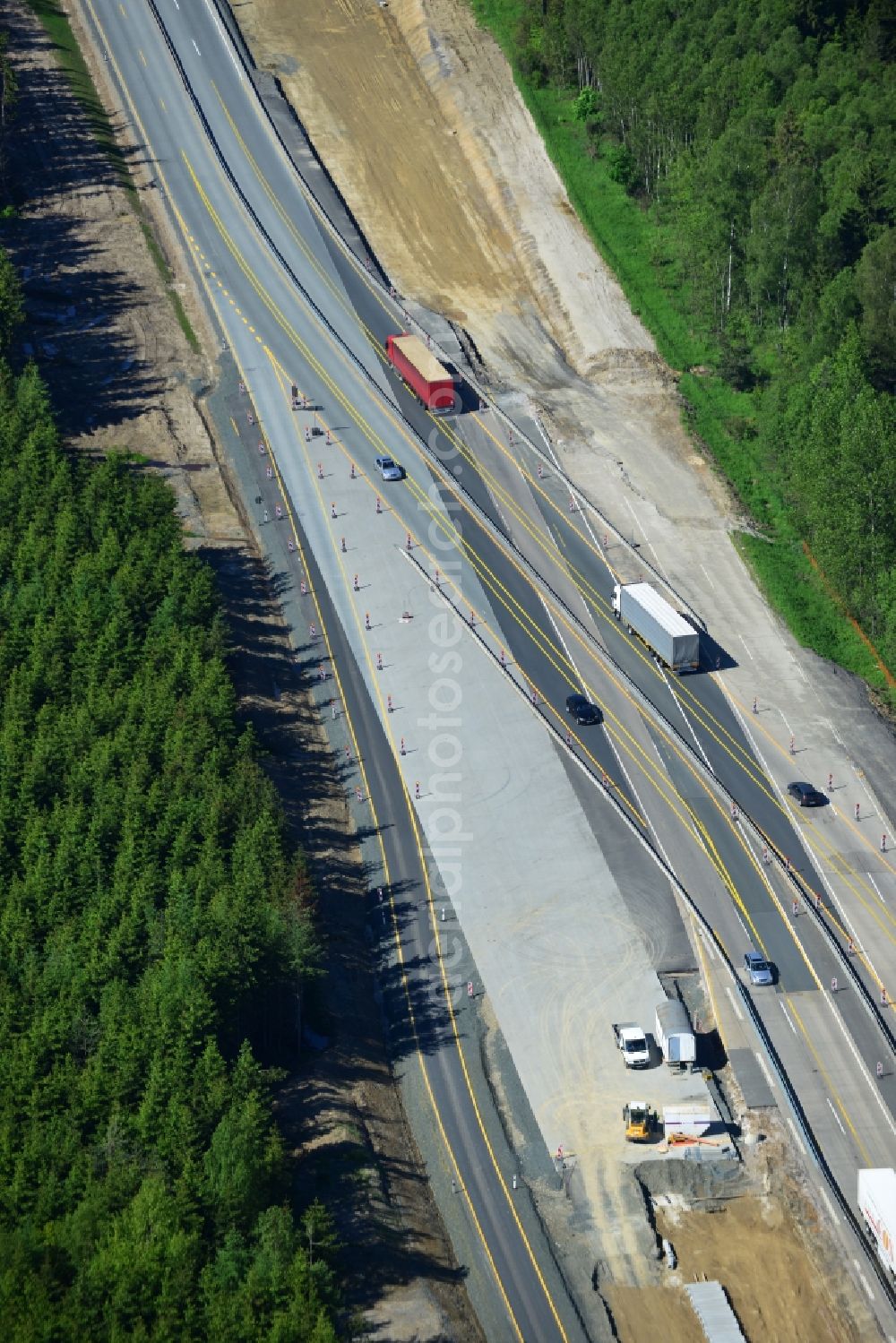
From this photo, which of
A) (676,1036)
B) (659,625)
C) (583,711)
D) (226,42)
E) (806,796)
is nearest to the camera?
(676,1036)

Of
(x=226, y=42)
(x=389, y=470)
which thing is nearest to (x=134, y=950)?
(x=389, y=470)

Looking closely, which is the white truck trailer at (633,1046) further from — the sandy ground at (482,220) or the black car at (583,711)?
the sandy ground at (482,220)

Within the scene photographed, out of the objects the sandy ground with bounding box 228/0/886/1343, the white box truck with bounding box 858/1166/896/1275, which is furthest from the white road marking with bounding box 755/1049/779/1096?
the sandy ground with bounding box 228/0/886/1343

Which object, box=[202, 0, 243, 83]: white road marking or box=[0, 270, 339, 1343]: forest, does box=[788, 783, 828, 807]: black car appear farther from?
box=[202, 0, 243, 83]: white road marking

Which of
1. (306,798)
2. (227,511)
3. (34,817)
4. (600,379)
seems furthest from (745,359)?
(34,817)

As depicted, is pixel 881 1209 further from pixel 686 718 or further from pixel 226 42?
pixel 226 42

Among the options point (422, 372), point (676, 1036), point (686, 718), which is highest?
point (422, 372)

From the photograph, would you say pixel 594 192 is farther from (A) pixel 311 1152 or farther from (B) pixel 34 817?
(A) pixel 311 1152

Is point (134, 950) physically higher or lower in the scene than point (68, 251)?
higher
